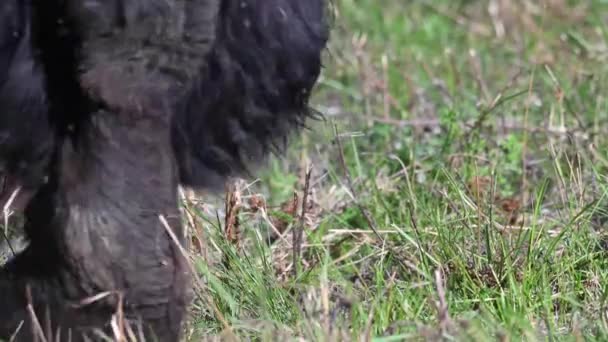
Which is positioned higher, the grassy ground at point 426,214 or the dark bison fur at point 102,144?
the dark bison fur at point 102,144

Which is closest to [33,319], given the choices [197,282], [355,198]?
[197,282]

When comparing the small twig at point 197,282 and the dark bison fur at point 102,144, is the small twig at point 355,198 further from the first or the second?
the dark bison fur at point 102,144

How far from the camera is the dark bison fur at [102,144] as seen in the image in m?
2.01

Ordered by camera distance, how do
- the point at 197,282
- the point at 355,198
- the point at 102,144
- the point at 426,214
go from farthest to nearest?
the point at 355,198 → the point at 426,214 → the point at 197,282 → the point at 102,144

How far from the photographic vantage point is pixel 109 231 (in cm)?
207

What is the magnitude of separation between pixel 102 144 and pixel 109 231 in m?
0.13

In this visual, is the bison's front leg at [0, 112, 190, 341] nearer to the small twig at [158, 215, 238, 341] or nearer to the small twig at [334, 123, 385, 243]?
the small twig at [158, 215, 238, 341]

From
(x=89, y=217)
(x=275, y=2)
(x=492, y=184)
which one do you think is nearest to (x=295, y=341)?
(x=89, y=217)

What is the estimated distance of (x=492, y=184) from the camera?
2752 mm

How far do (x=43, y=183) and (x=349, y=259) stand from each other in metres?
0.95

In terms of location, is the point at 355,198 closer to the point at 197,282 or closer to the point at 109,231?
the point at 197,282

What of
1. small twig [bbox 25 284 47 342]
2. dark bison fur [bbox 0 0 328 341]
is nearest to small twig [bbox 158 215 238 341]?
dark bison fur [bbox 0 0 328 341]

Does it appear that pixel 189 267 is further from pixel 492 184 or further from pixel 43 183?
pixel 492 184

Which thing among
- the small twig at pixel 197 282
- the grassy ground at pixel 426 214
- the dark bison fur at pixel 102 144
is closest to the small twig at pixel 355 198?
the grassy ground at pixel 426 214
